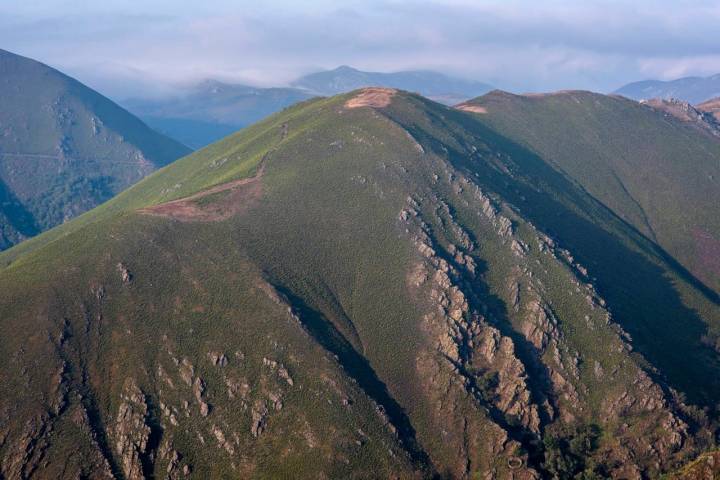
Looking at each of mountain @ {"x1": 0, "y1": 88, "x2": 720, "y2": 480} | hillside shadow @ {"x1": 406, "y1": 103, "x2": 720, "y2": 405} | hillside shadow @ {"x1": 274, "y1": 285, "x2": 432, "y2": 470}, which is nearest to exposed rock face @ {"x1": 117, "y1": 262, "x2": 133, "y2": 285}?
mountain @ {"x1": 0, "y1": 88, "x2": 720, "y2": 480}

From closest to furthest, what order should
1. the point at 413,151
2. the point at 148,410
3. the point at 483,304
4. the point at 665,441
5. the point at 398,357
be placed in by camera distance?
1. the point at 148,410
2. the point at 665,441
3. the point at 398,357
4. the point at 483,304
5. the point at 413,151

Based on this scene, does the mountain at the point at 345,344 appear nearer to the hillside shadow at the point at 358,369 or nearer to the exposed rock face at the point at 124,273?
the hillside shadow at the point at 358,369

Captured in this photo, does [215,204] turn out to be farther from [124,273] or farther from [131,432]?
[131,432]

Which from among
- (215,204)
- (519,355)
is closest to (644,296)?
(519,355)

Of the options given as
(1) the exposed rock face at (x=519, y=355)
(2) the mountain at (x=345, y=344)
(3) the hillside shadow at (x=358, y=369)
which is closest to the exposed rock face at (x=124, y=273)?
(2) the mountain at (x=345, y=344)

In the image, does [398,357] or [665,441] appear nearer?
[665,441]

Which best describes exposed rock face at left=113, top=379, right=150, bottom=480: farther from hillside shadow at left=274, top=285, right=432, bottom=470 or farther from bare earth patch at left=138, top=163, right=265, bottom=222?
bare earth patch at left=138, top=163, right=265, bottom=222

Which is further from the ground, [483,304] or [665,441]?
[483,304]

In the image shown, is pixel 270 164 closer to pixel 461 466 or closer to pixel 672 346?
pixel 461 466

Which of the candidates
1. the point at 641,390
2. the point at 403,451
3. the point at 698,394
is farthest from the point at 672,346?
the point at 403,451
